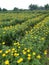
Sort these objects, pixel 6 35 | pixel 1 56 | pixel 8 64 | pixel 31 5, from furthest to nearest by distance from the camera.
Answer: pixel 31 5 < pixel 6 35 < pixel 1 56 < pixel 8 64

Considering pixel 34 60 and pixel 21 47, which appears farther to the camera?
pixel 21 47

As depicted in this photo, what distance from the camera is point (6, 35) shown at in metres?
9.73

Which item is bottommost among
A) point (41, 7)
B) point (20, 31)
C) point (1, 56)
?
point (41, 7)

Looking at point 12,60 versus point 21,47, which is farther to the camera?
point 21,47

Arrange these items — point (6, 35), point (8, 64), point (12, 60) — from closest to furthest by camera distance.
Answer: point (8, 64), point (12, 60), point (6, 35)

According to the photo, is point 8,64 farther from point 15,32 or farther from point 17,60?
point 15,32

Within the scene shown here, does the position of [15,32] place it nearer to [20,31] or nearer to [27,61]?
[20,31]

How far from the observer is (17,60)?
4605 millimetres

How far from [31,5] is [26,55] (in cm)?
8797

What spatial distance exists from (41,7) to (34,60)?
97474 mm

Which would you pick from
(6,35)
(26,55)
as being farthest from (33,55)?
(6,35)

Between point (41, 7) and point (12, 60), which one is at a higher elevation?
point (12, 60)

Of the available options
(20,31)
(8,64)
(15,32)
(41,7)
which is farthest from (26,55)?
(41,7)

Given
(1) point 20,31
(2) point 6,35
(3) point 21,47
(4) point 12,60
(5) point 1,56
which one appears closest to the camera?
(4) point 12,60
